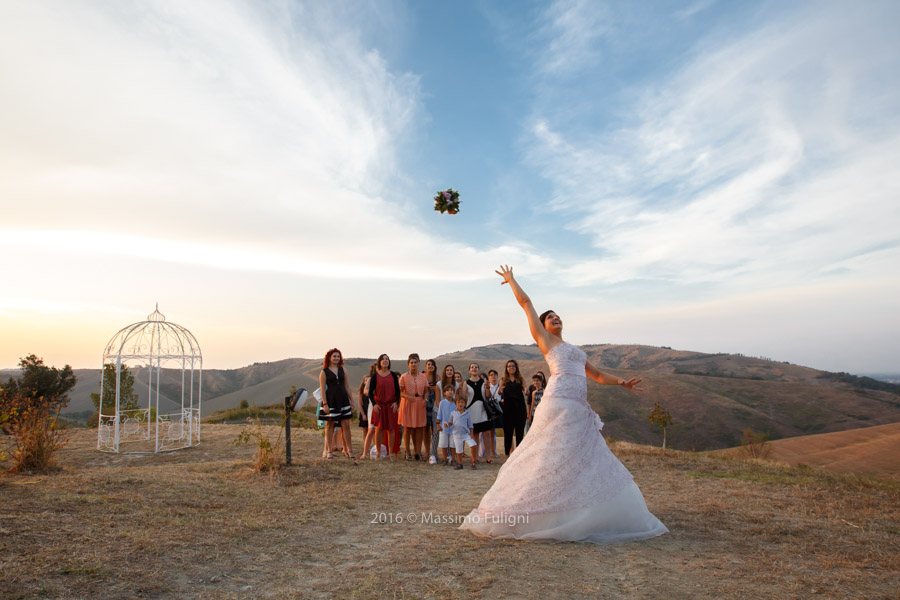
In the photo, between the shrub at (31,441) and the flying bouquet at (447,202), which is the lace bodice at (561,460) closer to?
the flying bouquet at (447,202)

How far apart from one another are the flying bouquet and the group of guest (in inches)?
149

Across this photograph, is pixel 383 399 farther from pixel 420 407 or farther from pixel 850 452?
pixel 850 452

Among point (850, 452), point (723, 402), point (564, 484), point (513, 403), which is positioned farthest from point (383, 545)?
point (723, 402)

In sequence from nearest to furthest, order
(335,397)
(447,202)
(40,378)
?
(447,202)
(335,397)
(40,378)

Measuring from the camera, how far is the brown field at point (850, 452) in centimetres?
2014

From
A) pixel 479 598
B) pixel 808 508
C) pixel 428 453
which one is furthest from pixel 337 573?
pixel 428 453

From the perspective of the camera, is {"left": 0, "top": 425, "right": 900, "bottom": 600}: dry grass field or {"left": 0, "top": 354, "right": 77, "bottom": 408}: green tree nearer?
{"left": 0, "top": 425, "right": 900, "bottom": 600}: dry grass field

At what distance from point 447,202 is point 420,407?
4.84 m

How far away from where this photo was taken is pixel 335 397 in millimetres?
10227

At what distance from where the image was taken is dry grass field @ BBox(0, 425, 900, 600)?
3824 mm

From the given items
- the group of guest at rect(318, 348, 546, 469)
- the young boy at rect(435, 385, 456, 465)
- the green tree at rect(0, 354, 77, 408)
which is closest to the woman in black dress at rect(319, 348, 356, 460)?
the group of guest at rect(318, 348, 546, 469)

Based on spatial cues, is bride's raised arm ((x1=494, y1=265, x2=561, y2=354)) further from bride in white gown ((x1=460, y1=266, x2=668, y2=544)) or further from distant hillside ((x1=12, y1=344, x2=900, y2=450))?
distant hillside ((x1=12, y1=344, x2=900, y2=450))

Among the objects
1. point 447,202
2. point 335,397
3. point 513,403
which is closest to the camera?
point 447,202

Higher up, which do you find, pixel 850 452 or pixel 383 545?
pixel 383 545
